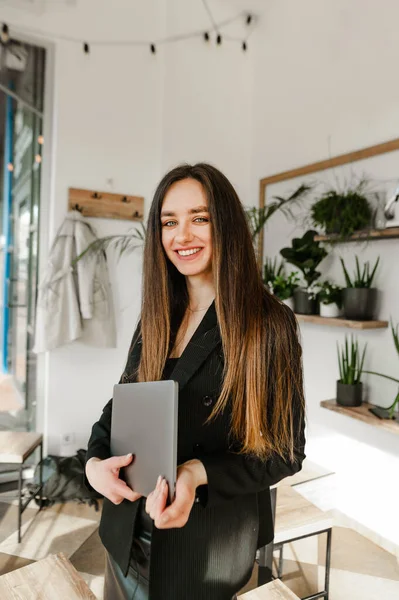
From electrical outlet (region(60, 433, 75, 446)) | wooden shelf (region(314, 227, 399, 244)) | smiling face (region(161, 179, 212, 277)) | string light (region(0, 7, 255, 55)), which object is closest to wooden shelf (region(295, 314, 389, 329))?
wooden shelf (region(314, 227, 399, 244))

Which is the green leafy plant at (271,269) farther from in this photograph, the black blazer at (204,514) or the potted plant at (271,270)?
the black blazer at (204,514)

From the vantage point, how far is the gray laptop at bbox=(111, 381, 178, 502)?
0.73 metres

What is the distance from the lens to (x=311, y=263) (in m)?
2.56

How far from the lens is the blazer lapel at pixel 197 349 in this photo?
3.08 feet

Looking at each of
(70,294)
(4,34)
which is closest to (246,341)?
(70,294)

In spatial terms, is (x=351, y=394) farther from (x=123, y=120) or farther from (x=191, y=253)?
(x=123, y=120)

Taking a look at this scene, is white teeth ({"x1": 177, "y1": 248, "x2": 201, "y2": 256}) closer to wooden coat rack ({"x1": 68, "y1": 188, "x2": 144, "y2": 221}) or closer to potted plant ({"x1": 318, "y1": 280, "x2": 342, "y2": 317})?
potted plant ({"x1": 318, "y1": 280, "x2": 342, "y2": 317})

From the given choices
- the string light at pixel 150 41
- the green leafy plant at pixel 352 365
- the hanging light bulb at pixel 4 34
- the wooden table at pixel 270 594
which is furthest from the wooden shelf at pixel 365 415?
the hanging light bulb at pixel 4 34

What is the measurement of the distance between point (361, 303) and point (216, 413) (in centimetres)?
164

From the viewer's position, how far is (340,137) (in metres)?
2.64

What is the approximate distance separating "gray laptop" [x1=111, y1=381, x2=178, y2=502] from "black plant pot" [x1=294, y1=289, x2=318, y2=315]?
198cm

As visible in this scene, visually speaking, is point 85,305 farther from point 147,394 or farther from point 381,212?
point 147,394

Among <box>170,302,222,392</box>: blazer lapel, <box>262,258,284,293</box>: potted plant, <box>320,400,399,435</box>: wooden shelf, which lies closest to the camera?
<box>170,302,222,392</box>: blazer lapel

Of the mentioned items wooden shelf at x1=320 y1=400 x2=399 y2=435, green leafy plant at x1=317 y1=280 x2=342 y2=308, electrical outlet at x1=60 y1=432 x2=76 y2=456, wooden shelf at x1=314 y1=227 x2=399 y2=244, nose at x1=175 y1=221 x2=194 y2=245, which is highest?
wooden shelf at x1=314 y1=227 x2=399 y2=244
